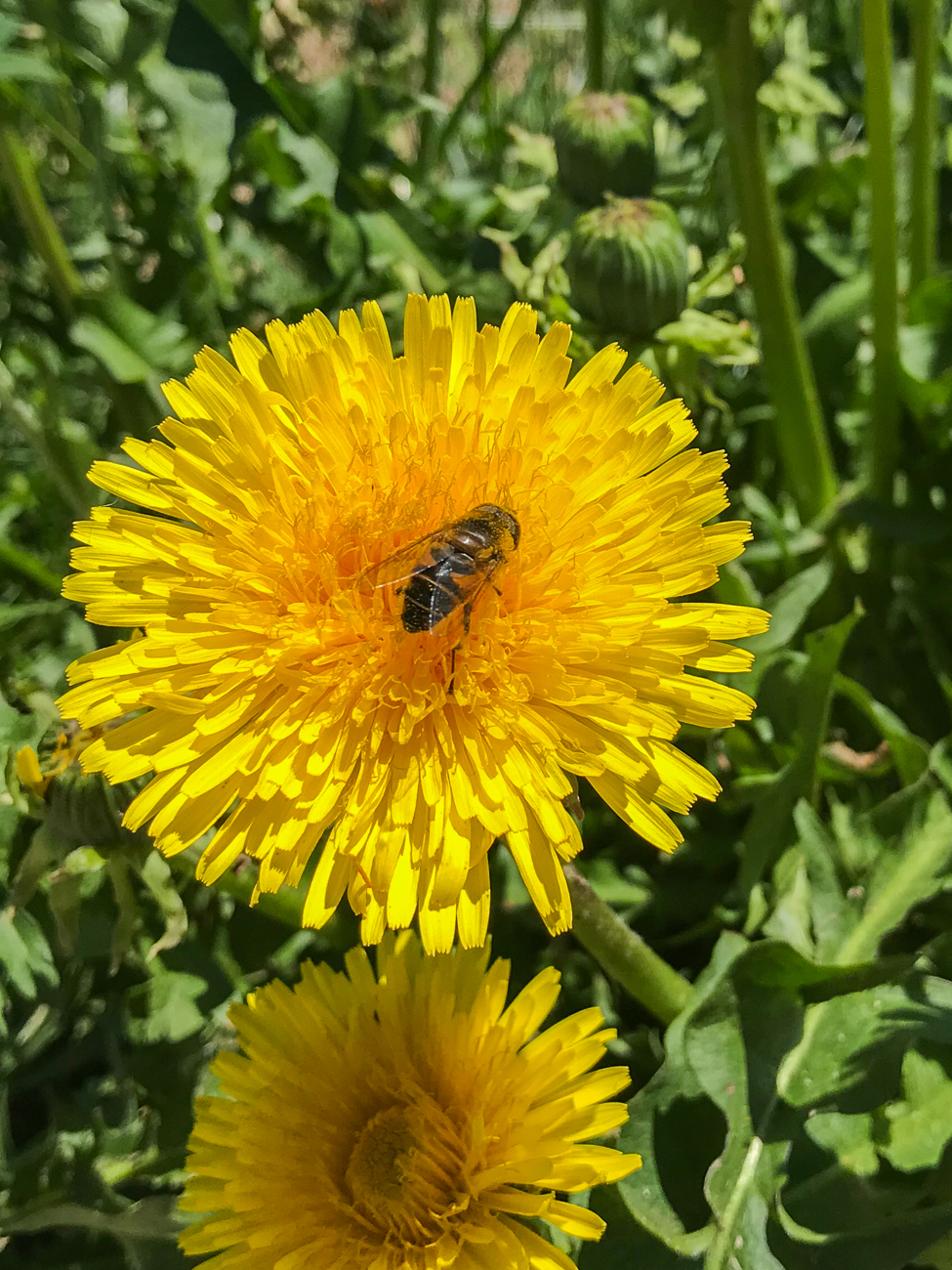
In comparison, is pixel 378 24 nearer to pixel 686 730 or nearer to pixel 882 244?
pixel 882 244

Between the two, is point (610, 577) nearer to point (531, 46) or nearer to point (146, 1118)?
point (146, 1118)

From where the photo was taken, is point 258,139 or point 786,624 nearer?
point 786,624

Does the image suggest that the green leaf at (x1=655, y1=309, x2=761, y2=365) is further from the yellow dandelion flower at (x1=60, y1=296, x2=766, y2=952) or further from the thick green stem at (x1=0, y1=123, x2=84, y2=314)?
the thick green stem at (x1=0, y1=123, x2=84, y2=314)

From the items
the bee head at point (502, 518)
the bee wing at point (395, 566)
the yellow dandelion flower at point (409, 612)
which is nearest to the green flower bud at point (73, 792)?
the yellow dandelion flower at point (409, 612)

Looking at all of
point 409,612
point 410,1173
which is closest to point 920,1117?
point 410,1173

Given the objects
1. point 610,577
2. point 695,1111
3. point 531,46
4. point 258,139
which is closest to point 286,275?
point 258,139

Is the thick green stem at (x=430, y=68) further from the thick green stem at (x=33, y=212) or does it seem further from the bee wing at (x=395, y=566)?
the bee wing at (x=395, y=566)
